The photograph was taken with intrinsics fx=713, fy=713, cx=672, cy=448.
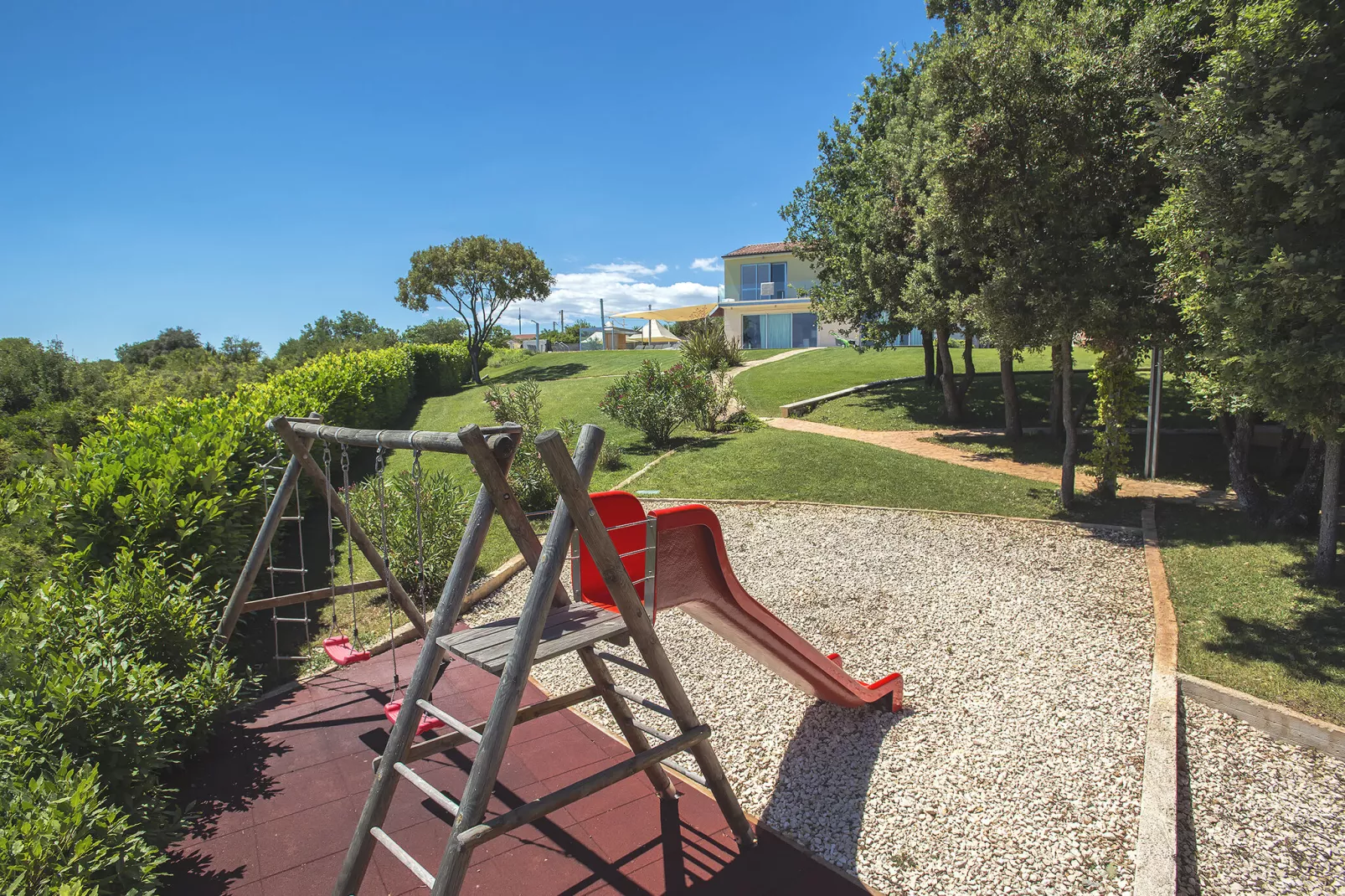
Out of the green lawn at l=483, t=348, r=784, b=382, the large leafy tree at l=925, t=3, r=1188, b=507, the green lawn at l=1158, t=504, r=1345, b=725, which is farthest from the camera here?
the green lawn at l=483, t=348, r=784, b=382

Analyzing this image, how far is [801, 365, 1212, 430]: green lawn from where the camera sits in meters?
16.4

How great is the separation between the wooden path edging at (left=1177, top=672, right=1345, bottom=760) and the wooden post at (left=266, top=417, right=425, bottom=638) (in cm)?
547

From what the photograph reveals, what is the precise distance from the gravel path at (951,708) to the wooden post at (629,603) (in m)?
0.59

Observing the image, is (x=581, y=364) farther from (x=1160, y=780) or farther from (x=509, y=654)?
(x=509, y=654)

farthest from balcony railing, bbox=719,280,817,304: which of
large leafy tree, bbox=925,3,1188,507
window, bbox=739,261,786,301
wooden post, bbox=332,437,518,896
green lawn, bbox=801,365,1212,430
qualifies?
wooden post, bbox=332,437,518,896

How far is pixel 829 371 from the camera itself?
1043 inches

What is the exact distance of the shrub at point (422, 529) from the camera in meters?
7.16

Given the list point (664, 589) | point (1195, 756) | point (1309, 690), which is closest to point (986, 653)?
point (1195, 756)

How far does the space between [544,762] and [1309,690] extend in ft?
17.5

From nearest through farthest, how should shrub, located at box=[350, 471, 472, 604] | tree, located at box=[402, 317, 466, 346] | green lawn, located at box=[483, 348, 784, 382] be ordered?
shrub, located at box=[350, 471, 472, 604], green lawn, located at box=[483, 348, 784, 382], tree, located at box=[402, 317, 466, 346]

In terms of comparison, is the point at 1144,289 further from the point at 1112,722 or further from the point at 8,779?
the point at 8,779

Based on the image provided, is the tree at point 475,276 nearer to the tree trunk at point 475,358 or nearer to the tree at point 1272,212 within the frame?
the tree trunk at point 475,358

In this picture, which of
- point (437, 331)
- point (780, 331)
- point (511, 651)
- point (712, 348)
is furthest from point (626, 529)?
point (437, 331)

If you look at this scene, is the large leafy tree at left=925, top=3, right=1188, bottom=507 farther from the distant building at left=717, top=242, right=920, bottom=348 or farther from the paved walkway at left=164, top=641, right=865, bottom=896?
the distant building at left=717, top=242, right=920, bottom=348
